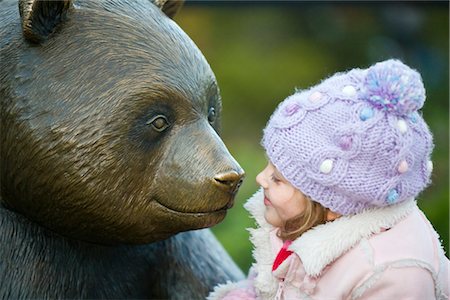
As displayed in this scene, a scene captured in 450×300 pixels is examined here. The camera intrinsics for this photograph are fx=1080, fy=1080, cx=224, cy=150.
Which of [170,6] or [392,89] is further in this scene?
[170,6]

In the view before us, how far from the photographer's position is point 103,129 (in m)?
1.88

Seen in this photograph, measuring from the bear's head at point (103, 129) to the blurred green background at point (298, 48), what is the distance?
287 cm

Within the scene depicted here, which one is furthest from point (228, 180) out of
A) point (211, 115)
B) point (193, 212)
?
point (211, 115)

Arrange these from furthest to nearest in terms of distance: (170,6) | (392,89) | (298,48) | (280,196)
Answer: (298,48) < (170,6) < (280,196) < (392,89)

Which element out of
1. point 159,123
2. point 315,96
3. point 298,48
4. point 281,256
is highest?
point 315,96

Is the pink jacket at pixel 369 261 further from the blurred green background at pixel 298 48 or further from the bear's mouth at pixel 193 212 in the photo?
the blurred green background at pixel 298 48

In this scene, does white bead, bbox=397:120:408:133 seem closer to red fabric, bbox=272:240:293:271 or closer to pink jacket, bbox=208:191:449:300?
pink jacket, bbox=208:191:449:300

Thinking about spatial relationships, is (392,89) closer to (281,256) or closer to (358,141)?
(358,141)

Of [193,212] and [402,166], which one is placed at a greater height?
[402,166]

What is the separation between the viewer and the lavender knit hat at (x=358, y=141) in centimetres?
187

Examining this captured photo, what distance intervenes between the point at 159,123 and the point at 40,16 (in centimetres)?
28

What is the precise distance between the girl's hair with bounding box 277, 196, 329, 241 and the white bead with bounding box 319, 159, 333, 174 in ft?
0.31

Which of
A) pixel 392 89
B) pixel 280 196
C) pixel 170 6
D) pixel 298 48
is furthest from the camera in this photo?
pixel 298 48

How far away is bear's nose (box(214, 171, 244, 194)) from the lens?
1.89 meters
